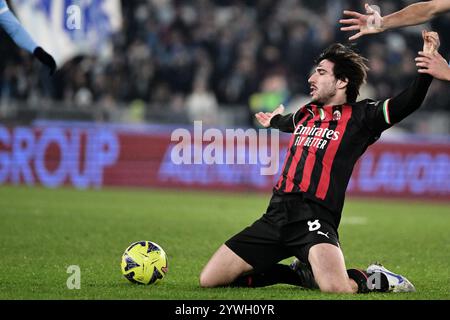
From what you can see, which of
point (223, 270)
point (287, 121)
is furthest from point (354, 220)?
point (223, 270)

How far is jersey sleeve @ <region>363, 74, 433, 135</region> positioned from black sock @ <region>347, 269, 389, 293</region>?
1219 millimetres

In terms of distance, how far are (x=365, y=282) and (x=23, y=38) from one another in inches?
176

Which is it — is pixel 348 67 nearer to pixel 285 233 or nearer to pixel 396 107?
pixel 396 107

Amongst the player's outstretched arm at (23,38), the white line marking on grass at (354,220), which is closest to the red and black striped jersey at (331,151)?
the player's outstretched arm at (23,38)

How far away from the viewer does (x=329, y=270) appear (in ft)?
24.6

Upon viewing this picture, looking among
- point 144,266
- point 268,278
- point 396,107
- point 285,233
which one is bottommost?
point 268,278

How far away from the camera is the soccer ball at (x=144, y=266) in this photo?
7973 mm

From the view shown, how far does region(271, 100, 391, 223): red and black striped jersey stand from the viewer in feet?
25.9

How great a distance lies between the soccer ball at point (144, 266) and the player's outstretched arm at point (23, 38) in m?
2.50

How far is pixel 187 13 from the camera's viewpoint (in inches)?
939

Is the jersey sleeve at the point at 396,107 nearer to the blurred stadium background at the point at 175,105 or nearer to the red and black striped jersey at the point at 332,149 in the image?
the red and black striped jersey at the point at 332,149

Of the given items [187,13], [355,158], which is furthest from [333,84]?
[187,13]

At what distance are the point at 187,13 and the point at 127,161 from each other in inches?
199
